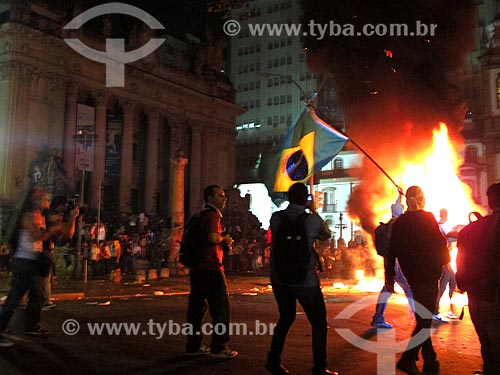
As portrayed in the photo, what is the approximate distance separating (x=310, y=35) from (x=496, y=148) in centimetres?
3501

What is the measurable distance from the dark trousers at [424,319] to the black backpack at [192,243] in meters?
2.23

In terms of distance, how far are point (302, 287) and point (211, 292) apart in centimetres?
126

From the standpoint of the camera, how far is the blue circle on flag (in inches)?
441

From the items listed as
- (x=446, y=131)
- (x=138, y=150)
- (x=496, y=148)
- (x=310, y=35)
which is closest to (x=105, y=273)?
(x=310, y=35)

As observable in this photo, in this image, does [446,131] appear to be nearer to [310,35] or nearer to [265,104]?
[310,35]

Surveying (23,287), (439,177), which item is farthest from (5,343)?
(439,177)

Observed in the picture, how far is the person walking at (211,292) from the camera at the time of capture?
5.57 m

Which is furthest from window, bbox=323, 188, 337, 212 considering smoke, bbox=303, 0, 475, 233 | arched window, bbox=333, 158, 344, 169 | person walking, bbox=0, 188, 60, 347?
person walking, bbox=0, 188, 60, 347

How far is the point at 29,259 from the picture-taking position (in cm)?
640

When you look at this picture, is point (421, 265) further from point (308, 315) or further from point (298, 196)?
point (298, 196)

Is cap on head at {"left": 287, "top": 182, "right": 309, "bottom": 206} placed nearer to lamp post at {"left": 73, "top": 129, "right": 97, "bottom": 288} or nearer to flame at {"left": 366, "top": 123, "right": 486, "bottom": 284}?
lamp post at {"left": 73, "top": 129, "right": 97, "bottom": 288}

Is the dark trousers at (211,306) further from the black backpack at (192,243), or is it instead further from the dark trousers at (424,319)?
the dark trousers at (424,319)

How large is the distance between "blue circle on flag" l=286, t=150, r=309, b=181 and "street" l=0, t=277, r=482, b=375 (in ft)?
9.30

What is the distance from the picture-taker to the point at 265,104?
260 feet
